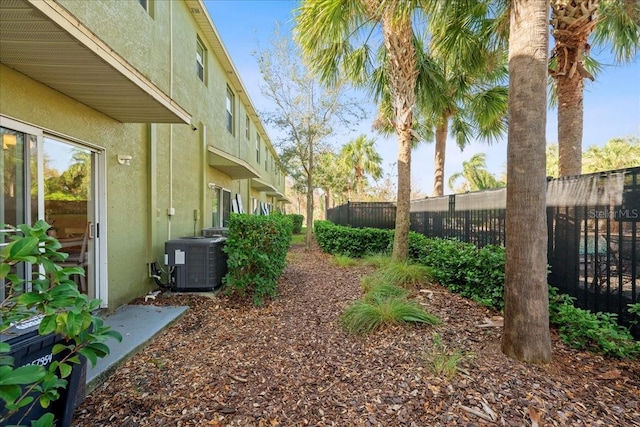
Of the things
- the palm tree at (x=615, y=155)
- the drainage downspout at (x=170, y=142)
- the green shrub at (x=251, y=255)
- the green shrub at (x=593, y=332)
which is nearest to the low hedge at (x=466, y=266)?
the green shrub at (x=593, y=332)

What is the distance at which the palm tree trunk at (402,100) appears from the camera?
6.64m

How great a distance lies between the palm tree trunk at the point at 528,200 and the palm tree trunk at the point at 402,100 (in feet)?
12.4

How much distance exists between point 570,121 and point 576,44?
1359 millimetres

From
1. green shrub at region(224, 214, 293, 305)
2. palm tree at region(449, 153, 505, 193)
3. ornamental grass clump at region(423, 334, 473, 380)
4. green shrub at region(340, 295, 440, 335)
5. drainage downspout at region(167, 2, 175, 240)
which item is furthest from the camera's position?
palm tree at region(449, 153, 505, 193)

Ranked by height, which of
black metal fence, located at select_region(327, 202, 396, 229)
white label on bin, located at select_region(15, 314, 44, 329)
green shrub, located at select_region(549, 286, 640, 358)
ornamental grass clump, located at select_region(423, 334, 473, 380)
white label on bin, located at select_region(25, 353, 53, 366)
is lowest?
ornamental grass clump, located at select_region(423, 334, 473, 380)

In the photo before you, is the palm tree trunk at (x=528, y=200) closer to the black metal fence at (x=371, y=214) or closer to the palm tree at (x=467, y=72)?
the palm tree at (x=467, y=72)

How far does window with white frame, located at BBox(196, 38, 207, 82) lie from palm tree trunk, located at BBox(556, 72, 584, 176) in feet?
27.4

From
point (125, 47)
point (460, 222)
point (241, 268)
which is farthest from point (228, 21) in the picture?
point (460, 222)

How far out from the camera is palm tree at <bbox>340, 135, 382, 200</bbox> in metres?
26.1

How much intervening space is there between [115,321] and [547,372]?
505cm

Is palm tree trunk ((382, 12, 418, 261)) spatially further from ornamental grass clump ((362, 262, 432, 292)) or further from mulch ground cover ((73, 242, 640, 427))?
mulch ground cover ((73, 242, 640, 427))

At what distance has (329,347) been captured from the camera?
11.7 ft

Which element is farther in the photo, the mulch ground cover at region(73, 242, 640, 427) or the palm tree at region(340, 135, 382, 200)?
the palm tree at region(340, 135, 382, 200)

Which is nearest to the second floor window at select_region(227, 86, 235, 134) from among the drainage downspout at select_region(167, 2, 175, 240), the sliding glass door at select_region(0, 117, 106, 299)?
the drainage downspout at select_region(167, 2, 175, 240)
